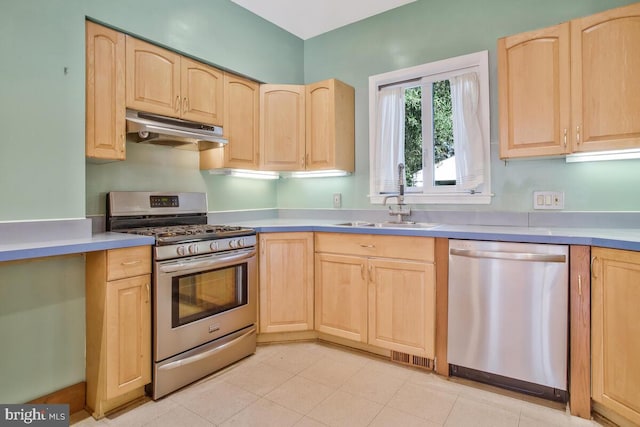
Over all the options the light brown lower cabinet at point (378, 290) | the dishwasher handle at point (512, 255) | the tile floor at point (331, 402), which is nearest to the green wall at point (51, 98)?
the tile floor at point (331, 402)

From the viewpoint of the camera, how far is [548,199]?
7.84 ft

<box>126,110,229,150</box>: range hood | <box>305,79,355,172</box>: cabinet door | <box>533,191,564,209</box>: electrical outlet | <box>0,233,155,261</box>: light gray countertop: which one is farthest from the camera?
<box>305,79,355,172</box>: cabinet door

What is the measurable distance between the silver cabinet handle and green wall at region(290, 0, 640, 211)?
2.20 feet

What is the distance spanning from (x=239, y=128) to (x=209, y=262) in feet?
4.07

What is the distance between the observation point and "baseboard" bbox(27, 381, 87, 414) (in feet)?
6.13

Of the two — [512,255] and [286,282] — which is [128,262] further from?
[512,255]

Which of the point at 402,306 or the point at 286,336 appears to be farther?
the point at 286,336

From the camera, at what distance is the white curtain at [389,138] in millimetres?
3111

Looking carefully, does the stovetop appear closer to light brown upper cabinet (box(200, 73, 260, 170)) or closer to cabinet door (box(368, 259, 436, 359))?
light brown upper cabinet (box(200, 73, 260, 170))

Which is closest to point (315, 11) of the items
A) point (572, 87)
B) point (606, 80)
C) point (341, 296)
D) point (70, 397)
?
point (572, 87)

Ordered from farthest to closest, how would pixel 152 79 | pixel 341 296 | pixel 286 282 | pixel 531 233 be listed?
1. pixel 286 282
2. pixel 341 296
3. pixel 152 79
4. pixel 531 233

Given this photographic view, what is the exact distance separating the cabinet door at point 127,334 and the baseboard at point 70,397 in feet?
0.87

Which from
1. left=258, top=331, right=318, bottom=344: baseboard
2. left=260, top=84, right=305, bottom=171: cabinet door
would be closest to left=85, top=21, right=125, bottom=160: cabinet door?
left=260, top=84, right=305, bottom=171: cabinet door

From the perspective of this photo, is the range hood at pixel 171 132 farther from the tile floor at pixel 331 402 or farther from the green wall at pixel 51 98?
the tile floor at pixel 331 402
